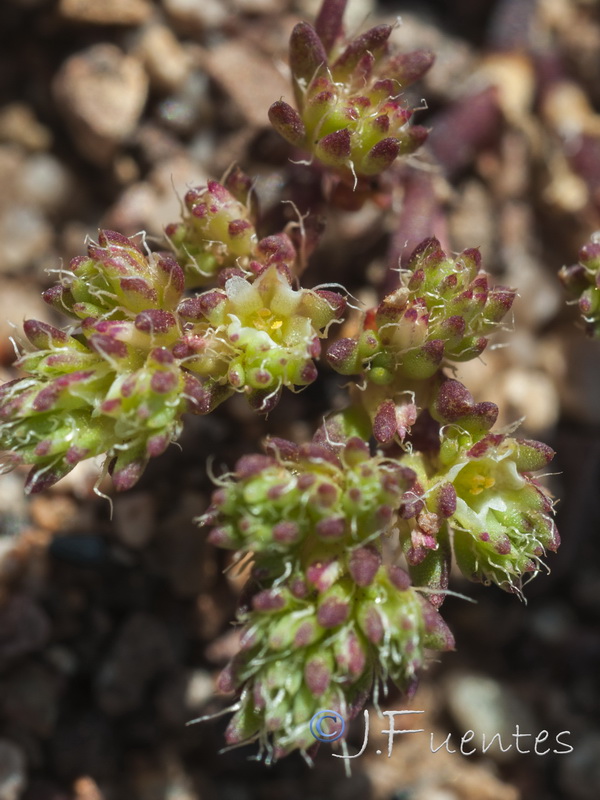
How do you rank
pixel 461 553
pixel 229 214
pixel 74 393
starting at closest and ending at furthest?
pixel 74 393 < pixel 461 553 < pixel 229 214

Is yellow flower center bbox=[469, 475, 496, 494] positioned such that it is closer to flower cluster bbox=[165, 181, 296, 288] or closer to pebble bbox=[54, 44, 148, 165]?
flower cluster bbox=[165, 181, 296, 288]

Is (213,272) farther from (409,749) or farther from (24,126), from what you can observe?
(409,749)

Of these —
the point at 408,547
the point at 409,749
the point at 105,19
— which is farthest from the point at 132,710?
the point at 105,19

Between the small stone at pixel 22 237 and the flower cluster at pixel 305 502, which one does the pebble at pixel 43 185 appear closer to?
the small stone at pixel 22 237
